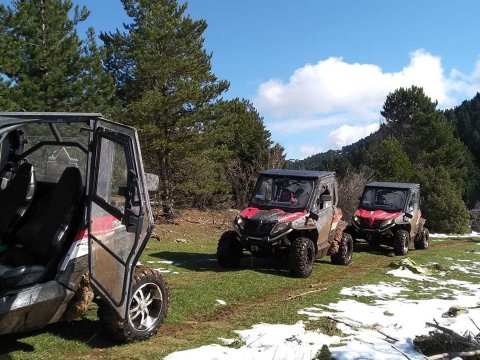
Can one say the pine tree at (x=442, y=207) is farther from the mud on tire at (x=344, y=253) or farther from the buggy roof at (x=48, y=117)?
the buggy roof at (x=48, y=117)

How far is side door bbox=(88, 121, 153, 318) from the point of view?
4.89 m

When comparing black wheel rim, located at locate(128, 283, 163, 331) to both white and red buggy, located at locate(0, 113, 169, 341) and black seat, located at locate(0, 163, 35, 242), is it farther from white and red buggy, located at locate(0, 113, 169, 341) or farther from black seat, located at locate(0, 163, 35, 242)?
black seat, located at locate(0, 163, 35, 242)

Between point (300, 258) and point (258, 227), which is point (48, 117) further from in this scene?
point (300, 258)

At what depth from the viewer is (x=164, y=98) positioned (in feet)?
76.6

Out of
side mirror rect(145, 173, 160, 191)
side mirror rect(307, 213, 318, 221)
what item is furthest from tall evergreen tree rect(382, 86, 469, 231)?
side mirror rect(145, 173, 160, 191)

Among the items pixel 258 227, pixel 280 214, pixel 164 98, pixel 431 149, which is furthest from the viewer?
pixel 431 149

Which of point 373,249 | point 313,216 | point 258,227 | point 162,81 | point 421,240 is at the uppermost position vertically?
point 162,81

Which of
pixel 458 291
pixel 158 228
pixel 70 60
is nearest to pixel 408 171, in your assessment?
pixel 158 228

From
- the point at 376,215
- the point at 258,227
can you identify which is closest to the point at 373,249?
the point at 376,215

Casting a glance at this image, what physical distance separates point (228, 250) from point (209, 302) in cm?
331

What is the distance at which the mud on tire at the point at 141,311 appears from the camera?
5164 millimetres

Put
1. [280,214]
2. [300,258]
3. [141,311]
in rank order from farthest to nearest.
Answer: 1. [280,214]
2. [300,258]
3. [141,311]

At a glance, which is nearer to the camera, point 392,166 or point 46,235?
point 46,235

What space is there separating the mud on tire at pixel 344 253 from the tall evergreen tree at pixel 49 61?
11.0m
